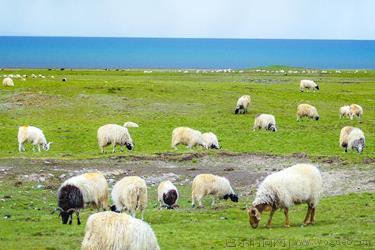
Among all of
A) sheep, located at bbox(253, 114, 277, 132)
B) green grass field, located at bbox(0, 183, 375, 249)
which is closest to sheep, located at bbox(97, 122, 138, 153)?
green grass field, located at bbox(0, 183, 375, 249)

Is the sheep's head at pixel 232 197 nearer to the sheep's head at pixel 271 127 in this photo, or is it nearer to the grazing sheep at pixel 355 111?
the sheep's head at pixel 271 127

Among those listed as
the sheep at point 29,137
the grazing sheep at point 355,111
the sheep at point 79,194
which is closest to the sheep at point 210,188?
→ the sheep at point 79,194

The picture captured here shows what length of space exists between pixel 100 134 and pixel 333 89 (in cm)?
3972

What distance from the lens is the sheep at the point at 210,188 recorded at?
21125 mm

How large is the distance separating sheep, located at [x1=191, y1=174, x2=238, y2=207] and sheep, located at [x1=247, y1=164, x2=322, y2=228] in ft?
14.6

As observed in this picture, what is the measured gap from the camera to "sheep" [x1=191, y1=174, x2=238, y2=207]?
21125 millimetres

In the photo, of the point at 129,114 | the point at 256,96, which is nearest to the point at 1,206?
the point at 129,114

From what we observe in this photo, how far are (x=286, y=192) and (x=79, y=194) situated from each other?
582 centimetres

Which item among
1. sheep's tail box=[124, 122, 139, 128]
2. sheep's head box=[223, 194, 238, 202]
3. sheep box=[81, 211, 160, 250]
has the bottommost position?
sheep box=[81, 211, 160, 250]

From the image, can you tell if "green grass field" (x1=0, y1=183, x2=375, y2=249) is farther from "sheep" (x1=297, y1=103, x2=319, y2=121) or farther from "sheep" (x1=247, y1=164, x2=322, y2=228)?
"sheep" (x1=297, y1=103, x2=319, y2=121)

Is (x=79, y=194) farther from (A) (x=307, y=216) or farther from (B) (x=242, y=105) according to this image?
(B) (x=242, y=105)

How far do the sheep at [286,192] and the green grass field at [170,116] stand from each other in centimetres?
1168

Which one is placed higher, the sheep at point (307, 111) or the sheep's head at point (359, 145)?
the sheep at point (307, 111)

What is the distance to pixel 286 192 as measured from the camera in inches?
650
